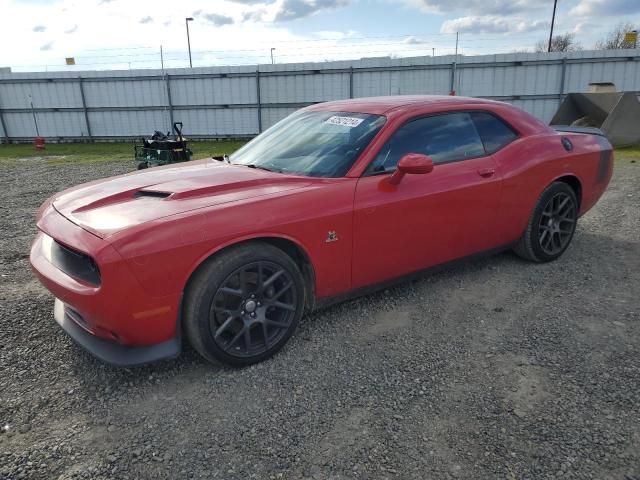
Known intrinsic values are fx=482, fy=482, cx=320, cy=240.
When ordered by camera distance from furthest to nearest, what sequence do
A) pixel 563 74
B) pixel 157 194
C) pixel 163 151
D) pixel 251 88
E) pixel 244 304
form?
pixel 251 88 → pixel 563 74 → pixel 163 151 → pixel 157 194 → pixel 244 304

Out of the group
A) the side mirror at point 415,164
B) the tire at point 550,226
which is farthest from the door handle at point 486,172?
the side mirror at point 415,164

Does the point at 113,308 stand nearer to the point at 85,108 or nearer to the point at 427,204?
the point at 427,204

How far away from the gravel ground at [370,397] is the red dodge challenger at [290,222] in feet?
0.86

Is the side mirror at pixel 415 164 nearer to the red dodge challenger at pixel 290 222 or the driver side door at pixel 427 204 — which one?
the red dodge challenger at pixel 290 222

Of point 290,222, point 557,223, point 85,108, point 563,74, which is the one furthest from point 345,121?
point 85,108

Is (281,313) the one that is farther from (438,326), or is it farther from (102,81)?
(102,81)

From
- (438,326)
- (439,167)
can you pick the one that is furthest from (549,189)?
(438,326)

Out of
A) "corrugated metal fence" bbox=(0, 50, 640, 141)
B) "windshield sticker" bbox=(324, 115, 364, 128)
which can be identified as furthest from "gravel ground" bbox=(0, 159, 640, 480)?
"corrugated metal fence" bbox=(0, 50, 640, 141)

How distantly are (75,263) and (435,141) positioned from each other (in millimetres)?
2561

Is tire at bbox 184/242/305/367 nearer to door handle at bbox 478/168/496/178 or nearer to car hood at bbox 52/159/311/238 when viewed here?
car hood at bbox 52/159/311/238

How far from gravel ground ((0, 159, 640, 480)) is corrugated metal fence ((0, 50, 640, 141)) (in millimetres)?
13393

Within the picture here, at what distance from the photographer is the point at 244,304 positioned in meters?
2.80

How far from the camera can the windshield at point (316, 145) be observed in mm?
3260

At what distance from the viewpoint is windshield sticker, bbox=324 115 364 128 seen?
351cm
